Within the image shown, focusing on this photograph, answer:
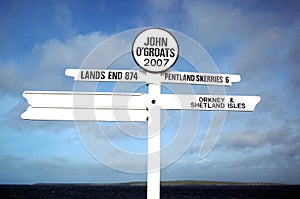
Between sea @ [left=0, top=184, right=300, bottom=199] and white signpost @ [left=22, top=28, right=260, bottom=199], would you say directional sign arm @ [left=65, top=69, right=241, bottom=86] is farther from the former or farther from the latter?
sea @ [left=0, top=184, right=300, bottom=199]

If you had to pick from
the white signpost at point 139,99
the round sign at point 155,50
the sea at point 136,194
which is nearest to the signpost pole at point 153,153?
the white signpost at point 139,99

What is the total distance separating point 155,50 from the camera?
4855 mm

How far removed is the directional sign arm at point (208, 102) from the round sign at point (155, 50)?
14.5 inches

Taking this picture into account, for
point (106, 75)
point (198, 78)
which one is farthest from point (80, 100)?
point (198, 78)

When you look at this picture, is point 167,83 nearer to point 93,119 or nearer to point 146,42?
point 146,42

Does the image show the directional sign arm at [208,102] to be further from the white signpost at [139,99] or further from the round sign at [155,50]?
the round sign at [155,50]

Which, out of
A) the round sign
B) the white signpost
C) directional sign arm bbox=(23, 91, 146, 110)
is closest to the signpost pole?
the white signpost

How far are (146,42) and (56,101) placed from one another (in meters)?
1.20

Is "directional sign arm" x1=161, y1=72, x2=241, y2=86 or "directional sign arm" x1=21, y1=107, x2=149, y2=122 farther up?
"directional sign arm" x1=161, y1=72, x2=241, y2=86

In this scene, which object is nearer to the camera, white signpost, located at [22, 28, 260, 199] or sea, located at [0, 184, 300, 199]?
white signpost, located at [22, 28, 260, 199]

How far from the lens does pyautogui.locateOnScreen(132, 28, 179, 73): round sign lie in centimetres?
482

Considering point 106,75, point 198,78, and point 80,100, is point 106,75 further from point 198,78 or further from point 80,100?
point 198,78

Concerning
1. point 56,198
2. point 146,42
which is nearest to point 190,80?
point 146,42

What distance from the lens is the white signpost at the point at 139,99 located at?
4.80m
